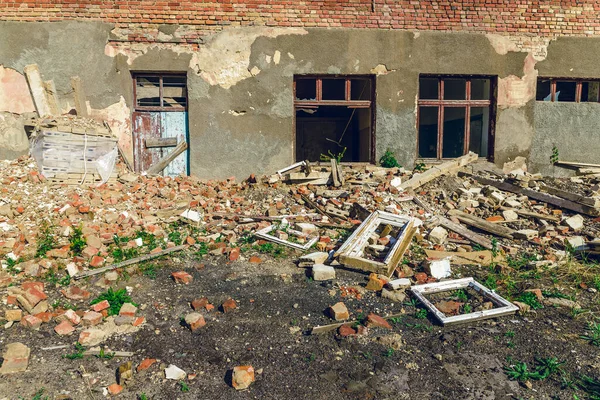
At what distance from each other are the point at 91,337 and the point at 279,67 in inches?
261

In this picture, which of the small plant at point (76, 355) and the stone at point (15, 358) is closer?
the stone at point (15, 358)

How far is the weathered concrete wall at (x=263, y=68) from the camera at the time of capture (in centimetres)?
832

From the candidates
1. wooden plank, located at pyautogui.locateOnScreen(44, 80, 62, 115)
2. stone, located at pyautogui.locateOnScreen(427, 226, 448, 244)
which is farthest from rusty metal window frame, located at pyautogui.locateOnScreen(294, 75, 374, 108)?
wooden plank, located at pyautogui.locateOnScreen(44, 80, 62, 115)

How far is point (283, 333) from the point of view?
3592mm

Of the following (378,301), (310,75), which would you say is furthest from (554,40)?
(378,301)

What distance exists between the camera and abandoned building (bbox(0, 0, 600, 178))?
27.3ft

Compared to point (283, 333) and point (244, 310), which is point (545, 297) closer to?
point (283, 333)

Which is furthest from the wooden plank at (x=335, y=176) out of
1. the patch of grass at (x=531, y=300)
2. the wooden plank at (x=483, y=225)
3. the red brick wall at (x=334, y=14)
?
the patch of grass at (x=531, y=300)

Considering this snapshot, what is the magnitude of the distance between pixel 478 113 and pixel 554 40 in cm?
227

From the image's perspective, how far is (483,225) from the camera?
6.22m

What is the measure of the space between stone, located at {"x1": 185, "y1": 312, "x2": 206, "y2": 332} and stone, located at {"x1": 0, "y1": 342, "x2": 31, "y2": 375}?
1.20 metres

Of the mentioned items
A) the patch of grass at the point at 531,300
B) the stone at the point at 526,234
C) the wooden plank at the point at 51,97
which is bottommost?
the patch of grass at the point at 531,300

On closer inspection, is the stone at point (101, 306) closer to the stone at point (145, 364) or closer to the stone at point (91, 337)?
the stone at point (91, 337)

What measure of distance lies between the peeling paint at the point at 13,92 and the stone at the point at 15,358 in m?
6.77
